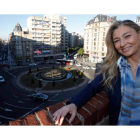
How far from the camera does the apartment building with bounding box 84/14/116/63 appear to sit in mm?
40125

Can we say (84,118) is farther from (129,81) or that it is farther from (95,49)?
(95,49)

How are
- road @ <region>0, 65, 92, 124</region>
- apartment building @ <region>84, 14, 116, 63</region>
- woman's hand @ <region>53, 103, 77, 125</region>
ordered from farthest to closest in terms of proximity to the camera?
apartment building @ <region>84, 14, 116, 63</region>
road @ <region>0, 65, 92, 124</region>
woman's hand @ <region>53, 103, 77, 125</region>

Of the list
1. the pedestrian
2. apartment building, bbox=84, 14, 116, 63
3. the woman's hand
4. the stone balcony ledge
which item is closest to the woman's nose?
the pedestrian

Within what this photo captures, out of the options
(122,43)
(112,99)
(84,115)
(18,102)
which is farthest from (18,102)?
(122,43)

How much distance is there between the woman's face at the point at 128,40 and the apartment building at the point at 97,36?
131 feet

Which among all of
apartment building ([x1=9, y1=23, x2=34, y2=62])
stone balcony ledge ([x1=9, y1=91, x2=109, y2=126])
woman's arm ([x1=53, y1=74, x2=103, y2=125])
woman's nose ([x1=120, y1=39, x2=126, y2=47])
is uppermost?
apartment building ([x1=9, y1=23, x2=34, y2=62])

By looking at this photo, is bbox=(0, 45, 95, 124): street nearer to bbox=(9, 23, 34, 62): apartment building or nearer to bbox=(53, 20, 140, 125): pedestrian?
bbox=(53, 20, 140, 125): pedestrian

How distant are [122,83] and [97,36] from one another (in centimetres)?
4278

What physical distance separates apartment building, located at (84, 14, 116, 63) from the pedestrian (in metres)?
39.9

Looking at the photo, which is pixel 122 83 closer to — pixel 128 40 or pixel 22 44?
pixel 128 40

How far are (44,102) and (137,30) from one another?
15.8 m

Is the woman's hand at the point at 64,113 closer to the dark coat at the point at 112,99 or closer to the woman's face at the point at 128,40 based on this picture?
the dark coat at the point at 112,99

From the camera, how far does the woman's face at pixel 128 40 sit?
2.13m

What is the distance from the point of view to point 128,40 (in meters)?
2.13
